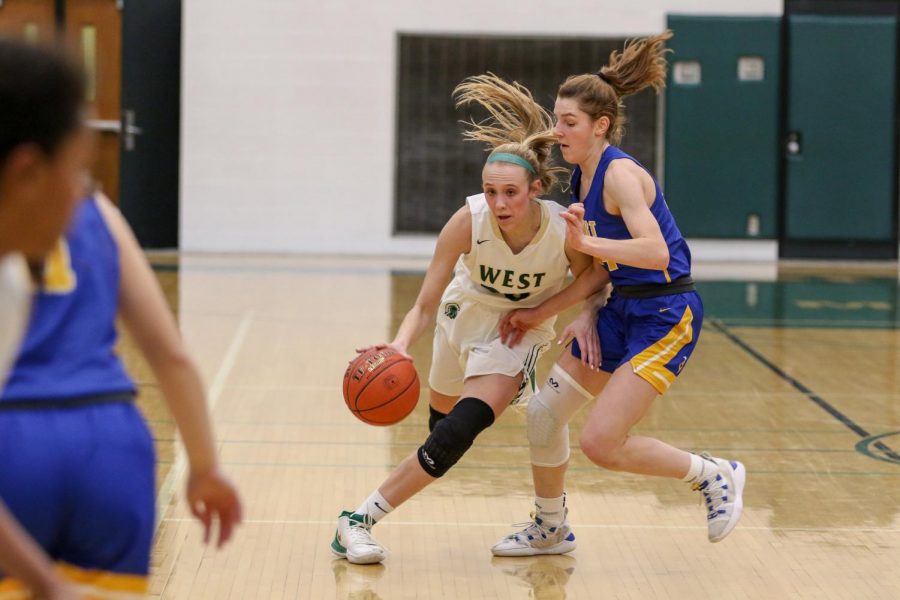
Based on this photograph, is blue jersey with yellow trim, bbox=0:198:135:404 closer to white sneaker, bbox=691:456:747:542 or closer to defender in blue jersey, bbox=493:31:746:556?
defender in blue jersey, bbox=493:31:746:556

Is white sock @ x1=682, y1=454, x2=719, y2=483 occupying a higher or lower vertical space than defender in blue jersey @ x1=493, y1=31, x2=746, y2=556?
lower

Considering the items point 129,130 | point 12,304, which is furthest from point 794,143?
point 12,304

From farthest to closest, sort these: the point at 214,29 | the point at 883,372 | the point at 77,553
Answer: the point at 214,29, the point at 883,372, the point at 77,553

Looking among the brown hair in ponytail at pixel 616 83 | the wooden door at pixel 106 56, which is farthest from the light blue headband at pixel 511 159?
the wooden door at pixel 106 56

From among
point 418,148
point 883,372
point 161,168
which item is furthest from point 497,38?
point 883,372

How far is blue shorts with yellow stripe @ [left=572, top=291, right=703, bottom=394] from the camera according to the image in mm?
3629

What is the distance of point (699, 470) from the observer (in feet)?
12.1

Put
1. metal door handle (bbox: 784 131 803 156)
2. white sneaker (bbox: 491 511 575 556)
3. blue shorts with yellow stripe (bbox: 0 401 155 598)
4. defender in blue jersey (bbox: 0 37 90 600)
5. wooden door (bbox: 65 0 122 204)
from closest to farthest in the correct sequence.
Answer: defender in blue jersey (bbox: 0 37 90 600) < blue shorts with yellow stripe (bbox: 0 401 155 598) < white sneaker (bbox: 491 511 575 556) < wooden door (bbox: 65 0 122 204) < metal door handle (bbox: 784 131 803 156)

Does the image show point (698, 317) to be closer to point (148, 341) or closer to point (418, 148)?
point (148, 341)

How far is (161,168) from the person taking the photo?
47.8 ft

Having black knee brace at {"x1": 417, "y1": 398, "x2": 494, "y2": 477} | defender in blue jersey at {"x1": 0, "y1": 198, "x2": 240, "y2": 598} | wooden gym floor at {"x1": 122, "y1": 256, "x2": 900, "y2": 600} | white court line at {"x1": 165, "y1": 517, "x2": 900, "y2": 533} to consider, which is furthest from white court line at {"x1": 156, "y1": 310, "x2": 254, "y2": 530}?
black knee brace at {"x1": 417, "y1": 398, "x2": 494, "y2": 477}

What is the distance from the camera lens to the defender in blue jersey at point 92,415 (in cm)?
156

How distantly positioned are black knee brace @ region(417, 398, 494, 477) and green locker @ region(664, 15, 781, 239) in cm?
1092

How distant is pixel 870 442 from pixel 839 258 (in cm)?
960
